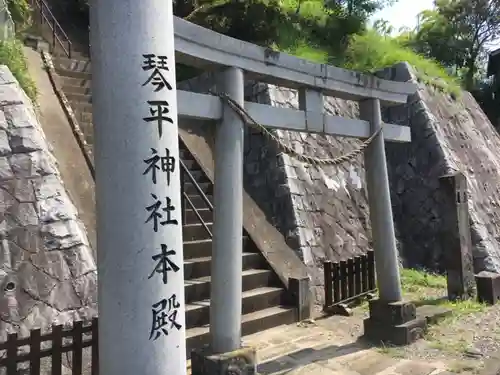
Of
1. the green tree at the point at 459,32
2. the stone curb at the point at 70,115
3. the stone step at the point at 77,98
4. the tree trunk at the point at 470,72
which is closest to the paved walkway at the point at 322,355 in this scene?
the stone curb at the point at 70,115

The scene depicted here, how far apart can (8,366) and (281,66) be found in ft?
10.8

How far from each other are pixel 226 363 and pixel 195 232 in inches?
127

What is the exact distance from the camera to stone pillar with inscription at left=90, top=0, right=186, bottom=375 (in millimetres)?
2240

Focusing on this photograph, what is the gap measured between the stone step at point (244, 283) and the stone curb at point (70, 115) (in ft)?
6.49

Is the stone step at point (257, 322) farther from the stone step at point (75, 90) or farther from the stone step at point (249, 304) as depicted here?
the stone step at point (75, 90)

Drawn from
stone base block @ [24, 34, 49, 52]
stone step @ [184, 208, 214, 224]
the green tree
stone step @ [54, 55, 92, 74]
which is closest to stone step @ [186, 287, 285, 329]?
stone step @ [184, 208, 214, 224]

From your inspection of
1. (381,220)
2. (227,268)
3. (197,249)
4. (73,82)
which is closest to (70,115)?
(73,82)

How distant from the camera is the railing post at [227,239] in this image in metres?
3.54

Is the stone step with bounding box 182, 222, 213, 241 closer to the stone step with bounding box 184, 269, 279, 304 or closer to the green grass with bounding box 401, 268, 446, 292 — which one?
the stone step with bounding box 184, 269, 279, 304

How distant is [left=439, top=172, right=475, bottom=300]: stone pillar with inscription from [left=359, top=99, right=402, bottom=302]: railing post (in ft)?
7.24

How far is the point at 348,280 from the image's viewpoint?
6.47 metres

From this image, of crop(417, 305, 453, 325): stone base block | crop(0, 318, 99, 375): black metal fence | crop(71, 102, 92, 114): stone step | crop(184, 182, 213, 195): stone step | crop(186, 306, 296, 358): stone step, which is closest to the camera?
crop(0, 318, 99, 375): black metal fence

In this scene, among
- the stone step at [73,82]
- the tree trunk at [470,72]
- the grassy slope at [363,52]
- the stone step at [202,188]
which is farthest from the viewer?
the tree trunk at [470,72]

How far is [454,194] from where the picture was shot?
724cm
